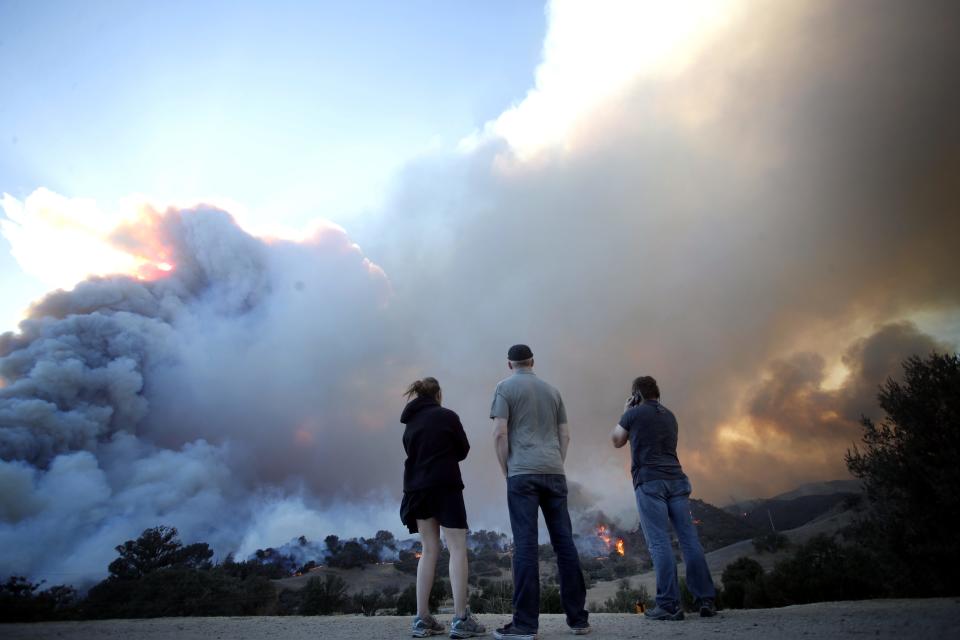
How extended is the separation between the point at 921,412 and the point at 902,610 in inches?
160

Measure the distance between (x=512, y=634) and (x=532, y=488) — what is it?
1.10 meters

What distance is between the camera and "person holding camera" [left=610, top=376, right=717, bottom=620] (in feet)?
16.6

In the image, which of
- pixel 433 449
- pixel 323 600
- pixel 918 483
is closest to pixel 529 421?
pixel 433 449

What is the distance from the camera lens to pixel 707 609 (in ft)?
16.5

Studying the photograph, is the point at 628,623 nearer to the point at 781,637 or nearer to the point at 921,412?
the point at 781,637

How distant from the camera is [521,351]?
4906 millimetres

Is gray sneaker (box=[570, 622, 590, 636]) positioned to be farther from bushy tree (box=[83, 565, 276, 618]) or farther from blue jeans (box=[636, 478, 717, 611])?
bushy tree (box=[83, 565, 276, 618])

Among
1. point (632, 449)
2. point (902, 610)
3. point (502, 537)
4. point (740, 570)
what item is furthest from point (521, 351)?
point (502, 537)

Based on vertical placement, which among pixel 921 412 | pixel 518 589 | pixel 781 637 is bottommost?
pixel 781 637

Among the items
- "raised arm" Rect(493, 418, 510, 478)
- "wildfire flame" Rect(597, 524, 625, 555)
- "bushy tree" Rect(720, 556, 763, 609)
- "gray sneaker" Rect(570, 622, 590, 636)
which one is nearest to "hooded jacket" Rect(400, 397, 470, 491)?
"raised arm" Rect(493, 418, 510, 478)

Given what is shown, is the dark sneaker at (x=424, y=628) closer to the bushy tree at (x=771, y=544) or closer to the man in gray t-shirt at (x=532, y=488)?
the man in gray t-shirt at (x=532, y=488)

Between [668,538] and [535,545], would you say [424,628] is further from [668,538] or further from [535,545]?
[668,538]

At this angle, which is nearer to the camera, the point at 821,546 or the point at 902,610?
the point at 902,610

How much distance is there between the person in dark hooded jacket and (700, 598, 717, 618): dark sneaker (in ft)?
7.35
